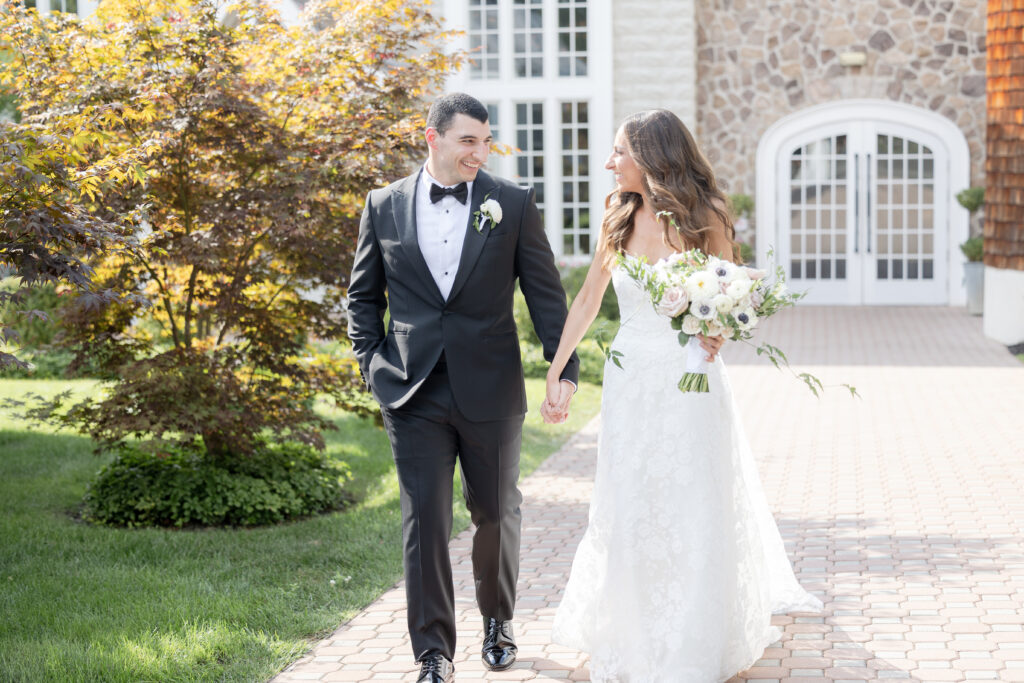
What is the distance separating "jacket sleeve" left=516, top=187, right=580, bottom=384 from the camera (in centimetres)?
436

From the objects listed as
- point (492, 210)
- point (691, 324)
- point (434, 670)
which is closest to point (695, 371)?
A: point (691, 324)

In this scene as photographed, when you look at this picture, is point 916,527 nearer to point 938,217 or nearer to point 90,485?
point 90,485

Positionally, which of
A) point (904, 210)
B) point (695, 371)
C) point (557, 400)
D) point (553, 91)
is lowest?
point (557, 400)

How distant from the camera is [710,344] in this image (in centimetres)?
410

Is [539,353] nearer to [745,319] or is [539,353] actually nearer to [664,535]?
[664,535]

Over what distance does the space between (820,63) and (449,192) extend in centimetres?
1570

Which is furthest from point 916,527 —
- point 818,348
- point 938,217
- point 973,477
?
point 938,217

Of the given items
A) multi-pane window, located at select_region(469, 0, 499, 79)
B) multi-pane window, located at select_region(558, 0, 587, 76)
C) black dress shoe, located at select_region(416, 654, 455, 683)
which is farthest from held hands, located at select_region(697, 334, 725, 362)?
multi-pane window, located at select_region(469, 0, 499, 79)

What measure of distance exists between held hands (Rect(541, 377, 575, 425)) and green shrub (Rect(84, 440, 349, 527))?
3031 mm

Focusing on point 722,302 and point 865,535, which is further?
point 865,535

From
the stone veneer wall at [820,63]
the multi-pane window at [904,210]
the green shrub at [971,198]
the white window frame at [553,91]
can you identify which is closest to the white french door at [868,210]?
the multi-pane window at [904,210]

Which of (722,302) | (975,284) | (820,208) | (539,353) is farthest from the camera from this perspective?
(820,208)

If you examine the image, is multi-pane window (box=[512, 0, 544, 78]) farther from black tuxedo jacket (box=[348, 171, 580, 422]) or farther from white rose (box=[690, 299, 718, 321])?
white rose (box=[690, 299, 718, 321])

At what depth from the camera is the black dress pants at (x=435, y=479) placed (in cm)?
420
